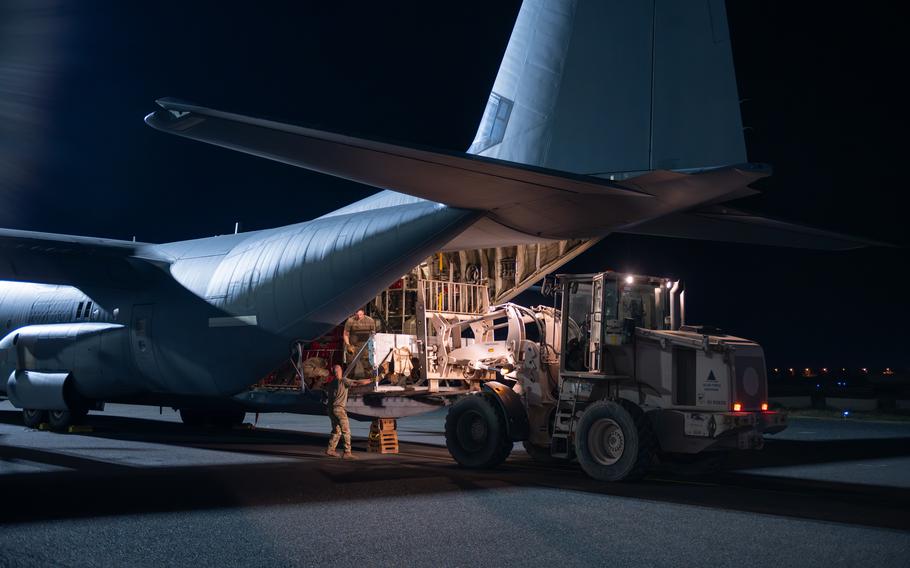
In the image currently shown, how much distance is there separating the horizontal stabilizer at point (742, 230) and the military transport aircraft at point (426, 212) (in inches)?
1.8

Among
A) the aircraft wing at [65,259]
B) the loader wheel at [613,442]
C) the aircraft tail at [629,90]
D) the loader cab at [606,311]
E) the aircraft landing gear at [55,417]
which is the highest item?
the aircraft tail at [629,90]

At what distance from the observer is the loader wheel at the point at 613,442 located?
10.9m

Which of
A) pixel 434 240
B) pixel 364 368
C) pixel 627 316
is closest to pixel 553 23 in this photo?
pixel 434 240

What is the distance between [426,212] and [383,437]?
4641 mm

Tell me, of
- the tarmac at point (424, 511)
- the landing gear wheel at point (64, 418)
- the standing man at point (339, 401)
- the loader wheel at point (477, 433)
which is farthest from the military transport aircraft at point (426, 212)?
the loader wheel at point (477, 433)

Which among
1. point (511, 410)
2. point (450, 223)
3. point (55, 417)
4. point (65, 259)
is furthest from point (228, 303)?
point (55, 417)

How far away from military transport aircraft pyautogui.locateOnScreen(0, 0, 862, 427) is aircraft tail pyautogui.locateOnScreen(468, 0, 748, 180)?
0.02 meters

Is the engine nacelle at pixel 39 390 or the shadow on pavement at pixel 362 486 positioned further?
the engine nacelle at pixel 39 390

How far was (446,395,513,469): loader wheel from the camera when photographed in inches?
489

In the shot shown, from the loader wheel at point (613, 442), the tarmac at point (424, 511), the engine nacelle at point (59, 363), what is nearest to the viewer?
the tarmac at point (424, 511)

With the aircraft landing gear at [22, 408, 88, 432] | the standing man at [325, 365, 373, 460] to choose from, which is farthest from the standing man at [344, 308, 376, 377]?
the aircraft landing gear at [22, 408, 88, 432]

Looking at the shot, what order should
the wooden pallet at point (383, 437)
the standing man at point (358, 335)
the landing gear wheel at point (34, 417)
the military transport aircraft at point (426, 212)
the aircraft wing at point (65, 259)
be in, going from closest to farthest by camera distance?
1. the military transport aircraft at point (426, 212)
2. the standing man at point (358, 335)
3. the wooden pallet at point (383, 437)
4. the aircraft wing at point (65, 259)
5. the landing gear wheel at point (34, 417)

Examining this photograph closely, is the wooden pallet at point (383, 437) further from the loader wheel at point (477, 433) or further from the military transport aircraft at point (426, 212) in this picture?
the loader wheel at point (477, 433)

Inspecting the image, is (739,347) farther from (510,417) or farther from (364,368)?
(364,368)
